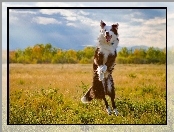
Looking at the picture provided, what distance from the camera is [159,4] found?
8.00 meters

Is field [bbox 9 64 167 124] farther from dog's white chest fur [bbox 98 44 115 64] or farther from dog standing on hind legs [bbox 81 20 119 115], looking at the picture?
dog's white chest fur [bbox 98 44 115 64]

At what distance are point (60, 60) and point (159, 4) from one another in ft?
4.37

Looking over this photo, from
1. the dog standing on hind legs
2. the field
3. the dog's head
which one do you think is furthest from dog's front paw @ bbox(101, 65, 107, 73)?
the dog's head

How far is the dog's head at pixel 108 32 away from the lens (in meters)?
7.94


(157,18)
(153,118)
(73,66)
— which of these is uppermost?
(157,18)

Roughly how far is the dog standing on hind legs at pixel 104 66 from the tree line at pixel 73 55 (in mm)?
85

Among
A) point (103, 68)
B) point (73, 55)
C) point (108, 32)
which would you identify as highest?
point (108, 32)

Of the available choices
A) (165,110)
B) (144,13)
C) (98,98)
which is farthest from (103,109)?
(144,13)

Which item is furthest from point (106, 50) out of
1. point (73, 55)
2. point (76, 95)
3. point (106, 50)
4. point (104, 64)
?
point (76, 95)

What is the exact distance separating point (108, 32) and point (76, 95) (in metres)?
0.83

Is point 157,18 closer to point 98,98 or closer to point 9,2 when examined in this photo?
point 98,98

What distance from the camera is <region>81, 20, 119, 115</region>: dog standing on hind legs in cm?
795

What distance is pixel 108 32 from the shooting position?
7.93 meters

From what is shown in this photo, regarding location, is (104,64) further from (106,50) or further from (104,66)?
(106,50)
